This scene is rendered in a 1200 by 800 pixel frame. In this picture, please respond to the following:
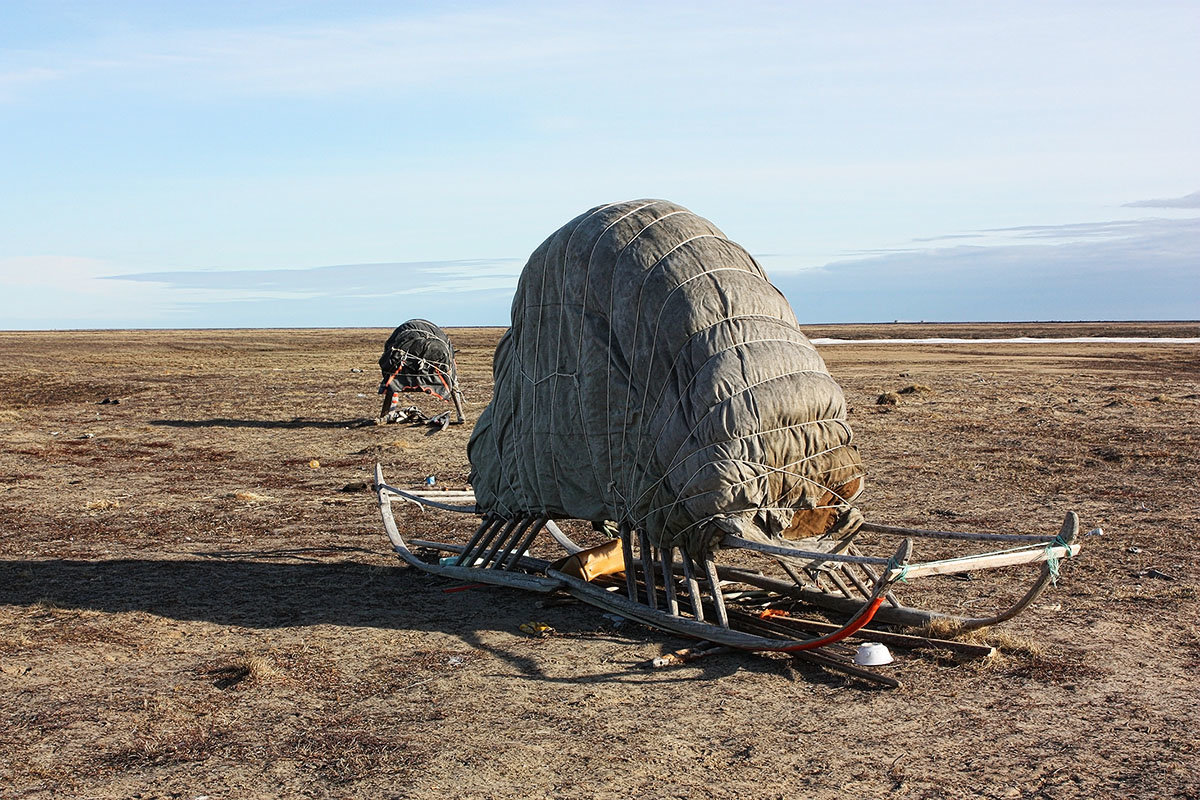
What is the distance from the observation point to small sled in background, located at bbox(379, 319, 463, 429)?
2584cm

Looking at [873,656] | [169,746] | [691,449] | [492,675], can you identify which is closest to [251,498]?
[492,675]

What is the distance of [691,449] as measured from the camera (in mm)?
8539

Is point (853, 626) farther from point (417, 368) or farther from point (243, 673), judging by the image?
point (417, 368)

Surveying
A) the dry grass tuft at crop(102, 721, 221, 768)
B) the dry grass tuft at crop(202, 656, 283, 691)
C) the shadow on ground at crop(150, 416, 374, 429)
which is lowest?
the dry grass tuft at crop(102, 721, 221, 768)

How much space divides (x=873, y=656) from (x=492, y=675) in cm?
300

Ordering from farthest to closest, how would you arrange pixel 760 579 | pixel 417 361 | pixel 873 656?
pixel 417 361, pixel 760 579, pixel 873 656

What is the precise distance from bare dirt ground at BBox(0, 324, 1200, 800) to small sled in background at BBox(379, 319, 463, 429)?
7856mm

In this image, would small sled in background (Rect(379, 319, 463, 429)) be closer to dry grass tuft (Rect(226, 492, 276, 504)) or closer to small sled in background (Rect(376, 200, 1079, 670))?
dry grass tuft (Rect(226, 492, 276, 504))

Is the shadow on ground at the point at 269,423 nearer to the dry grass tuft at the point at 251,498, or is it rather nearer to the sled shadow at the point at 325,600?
the dry grass tuft at the point at 251,498

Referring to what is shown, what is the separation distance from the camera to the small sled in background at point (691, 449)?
839cm

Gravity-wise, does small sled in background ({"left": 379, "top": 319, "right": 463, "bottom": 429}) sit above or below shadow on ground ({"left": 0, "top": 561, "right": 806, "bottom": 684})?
above

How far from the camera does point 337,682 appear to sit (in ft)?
27.3

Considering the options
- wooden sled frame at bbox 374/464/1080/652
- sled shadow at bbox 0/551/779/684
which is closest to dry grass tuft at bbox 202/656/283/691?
sled shadow at bbox 0/551/779/684

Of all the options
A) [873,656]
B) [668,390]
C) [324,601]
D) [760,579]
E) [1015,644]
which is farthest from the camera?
[324,601]
